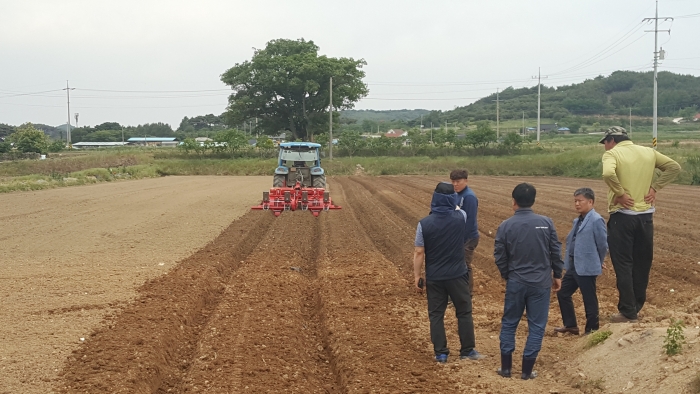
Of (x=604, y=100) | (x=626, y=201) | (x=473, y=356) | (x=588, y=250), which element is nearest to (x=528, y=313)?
(x=473, y=356)

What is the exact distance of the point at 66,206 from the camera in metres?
23.6

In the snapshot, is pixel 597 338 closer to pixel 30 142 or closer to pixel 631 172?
pixel 631 172

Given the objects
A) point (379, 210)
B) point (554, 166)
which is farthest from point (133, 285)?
point (554, 166)

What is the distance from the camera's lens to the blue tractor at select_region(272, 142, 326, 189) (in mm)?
21859

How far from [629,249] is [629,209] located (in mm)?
397

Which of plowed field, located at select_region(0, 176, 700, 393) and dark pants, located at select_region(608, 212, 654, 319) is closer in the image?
plowed field, located at select_region(0, 176, 700, 393)

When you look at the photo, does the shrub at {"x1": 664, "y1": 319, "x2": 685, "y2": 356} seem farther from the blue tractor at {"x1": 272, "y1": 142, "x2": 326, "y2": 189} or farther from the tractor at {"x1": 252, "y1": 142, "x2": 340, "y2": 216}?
the blue tractor at {"x1": 272, "y1": 142, "x2": 326, "y2": 189}

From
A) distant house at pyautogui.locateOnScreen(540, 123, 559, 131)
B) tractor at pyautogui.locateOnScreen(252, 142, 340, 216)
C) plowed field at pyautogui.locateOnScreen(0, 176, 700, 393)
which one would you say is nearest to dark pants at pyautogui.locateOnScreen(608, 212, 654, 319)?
plowed field at pyautogui.locateOnScreen(0, 176, 700, 393)

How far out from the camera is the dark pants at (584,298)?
6617mm

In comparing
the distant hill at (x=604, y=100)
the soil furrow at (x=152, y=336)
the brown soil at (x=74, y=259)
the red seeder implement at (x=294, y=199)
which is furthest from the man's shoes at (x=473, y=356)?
the distant hill at (x=604, y=100)

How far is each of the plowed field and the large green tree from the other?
51559 mm

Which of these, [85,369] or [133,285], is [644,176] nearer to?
[85,369]

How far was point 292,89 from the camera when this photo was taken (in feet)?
214

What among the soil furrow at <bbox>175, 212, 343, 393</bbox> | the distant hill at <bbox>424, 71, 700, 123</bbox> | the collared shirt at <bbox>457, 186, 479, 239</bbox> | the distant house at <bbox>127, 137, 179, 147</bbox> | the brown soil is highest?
the distant hill at <bbox>424, 71, 700, 123</bbox>
